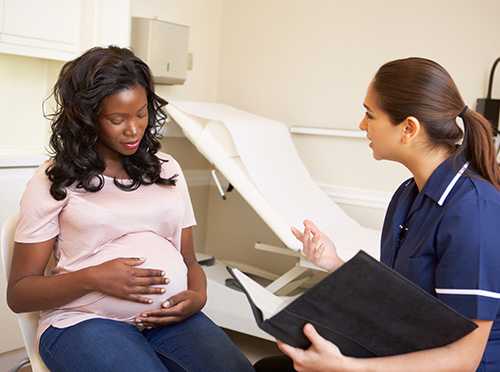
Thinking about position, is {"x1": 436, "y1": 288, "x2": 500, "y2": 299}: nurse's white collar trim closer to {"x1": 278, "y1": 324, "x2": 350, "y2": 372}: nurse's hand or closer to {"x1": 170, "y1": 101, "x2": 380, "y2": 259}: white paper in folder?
{"x1": 278, "y1": 324, "x2": 350, "y2": 372}: nurse's hand

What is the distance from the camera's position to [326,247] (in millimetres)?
1456

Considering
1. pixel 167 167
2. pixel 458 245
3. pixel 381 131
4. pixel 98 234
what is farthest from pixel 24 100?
pixel 458 245

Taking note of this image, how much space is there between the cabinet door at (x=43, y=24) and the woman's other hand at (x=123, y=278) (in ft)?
3.88

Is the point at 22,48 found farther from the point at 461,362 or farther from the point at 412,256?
the point at 461,362

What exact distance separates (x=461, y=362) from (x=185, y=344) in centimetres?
57

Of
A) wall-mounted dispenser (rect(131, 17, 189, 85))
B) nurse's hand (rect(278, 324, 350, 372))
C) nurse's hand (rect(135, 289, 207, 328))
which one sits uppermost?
wall-mounted dispenser (rect(131, 17, 189, 85))

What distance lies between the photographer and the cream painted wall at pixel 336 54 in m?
2.69

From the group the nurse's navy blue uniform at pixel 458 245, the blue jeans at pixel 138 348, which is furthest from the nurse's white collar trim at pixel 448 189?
the blue jeans at pixel 138 348

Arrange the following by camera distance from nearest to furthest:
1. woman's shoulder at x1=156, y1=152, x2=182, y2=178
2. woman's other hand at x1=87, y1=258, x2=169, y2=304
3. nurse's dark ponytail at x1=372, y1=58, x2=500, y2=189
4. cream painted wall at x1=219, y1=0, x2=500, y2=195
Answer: nurse's dark ponytail at x1=372, y1=58, x2=500, y2=189
woman's other hand at x1=87, y1=258, x2=169, y2=304
woman's shoulder at x1=156, y1=152, x2=182, y2=178
cream painted wall at x1=219, y1=0, x2=500, y2=195

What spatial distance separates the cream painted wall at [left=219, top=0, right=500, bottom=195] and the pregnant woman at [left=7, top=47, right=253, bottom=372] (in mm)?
1636

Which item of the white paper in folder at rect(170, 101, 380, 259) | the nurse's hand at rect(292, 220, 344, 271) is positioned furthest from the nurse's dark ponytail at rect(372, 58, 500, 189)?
the white paper in folder at rect(170, 101, 380, 259)

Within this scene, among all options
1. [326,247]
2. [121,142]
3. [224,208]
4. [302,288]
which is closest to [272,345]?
[302,288]

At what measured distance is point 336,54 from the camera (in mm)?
3000

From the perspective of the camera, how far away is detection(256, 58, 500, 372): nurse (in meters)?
1.08
